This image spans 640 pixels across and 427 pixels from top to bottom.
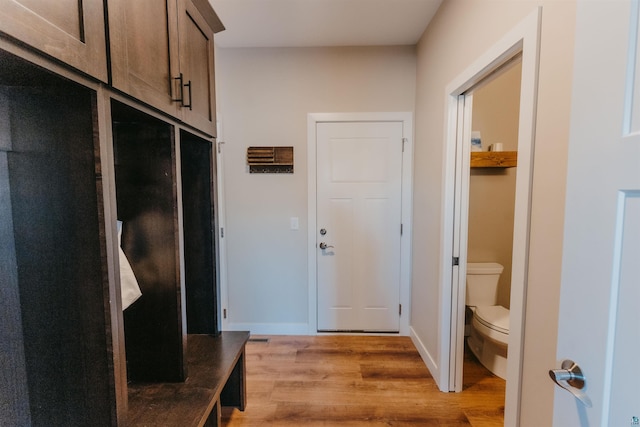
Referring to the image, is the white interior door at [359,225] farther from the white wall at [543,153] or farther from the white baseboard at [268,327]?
the white wall at [543,153]

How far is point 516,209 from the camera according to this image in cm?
119

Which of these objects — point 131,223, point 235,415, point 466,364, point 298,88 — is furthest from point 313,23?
point 466,364

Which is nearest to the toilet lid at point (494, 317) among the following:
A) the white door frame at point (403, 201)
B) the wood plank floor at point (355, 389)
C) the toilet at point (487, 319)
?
the toilet at point (487, 319)

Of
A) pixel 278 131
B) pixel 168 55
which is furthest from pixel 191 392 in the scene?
pixel 278 131

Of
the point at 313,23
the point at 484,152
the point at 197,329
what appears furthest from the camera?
the point at 484,152

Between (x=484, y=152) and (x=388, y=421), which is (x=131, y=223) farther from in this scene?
(x=484, y=152)

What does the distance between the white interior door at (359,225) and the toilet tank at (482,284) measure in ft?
2.03

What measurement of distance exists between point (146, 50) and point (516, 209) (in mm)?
1553

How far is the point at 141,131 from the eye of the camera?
1167 millimetres

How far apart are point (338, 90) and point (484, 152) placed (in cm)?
140

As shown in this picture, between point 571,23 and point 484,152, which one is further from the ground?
point 571,23

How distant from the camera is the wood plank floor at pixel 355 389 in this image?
5.70ft

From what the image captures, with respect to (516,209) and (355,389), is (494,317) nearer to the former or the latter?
(355,389)

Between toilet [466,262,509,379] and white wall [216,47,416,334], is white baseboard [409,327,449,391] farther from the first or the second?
white wall [216,47,416,334]
